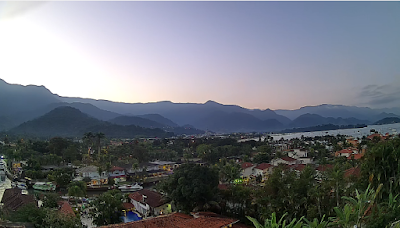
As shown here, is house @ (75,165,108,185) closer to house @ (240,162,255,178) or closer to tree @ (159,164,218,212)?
house @ (240,162,255,178)

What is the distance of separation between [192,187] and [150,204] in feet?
15.8

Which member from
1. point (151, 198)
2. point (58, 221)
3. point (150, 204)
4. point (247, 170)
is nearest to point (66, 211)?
point (58, 221)

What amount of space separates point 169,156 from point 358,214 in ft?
128

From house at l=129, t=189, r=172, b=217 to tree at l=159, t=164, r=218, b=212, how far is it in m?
2.44

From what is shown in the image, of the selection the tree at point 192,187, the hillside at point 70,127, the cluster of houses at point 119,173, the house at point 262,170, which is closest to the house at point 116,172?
the cluster of houses at point 119,173

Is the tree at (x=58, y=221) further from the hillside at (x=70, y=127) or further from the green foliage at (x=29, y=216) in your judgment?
the hillside at (x=70, y=127)

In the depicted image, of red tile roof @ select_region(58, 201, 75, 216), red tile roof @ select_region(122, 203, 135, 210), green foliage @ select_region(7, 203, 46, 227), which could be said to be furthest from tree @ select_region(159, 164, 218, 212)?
red tile roof @ select_region(122, 203, 135, 210)

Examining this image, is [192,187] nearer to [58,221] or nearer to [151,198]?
[151,198]

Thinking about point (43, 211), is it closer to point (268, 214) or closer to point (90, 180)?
point (268, 214)

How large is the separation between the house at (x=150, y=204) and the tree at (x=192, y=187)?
2.44 m

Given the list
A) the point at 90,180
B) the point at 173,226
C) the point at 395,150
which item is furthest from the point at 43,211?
the point at 90,180

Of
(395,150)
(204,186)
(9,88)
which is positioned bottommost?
(204,186)

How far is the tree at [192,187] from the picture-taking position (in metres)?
11.6

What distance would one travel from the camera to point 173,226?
9.37 metres
